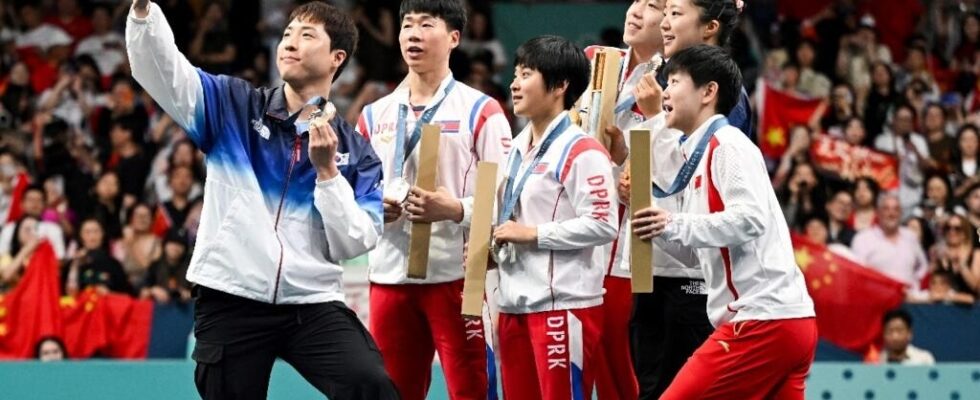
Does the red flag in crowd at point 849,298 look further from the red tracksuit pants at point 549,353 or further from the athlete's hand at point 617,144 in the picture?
the red tracksuit pants at point 549,353

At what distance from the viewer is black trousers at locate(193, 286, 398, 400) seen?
5.88 m

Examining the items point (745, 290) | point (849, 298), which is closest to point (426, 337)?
point (745, 290)

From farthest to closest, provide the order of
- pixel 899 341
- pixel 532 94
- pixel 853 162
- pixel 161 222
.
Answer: pixel 853 162 < pixel 161 222 < pixel 899 341 < pixel 532 94

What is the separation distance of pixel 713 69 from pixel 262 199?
1.74 m

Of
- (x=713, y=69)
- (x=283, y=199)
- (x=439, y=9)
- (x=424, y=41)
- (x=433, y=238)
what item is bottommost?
(x=433, y=238)

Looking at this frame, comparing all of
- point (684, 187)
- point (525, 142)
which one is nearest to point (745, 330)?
point (684, 187)

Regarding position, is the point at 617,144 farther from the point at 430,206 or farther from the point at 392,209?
the point at 392,209

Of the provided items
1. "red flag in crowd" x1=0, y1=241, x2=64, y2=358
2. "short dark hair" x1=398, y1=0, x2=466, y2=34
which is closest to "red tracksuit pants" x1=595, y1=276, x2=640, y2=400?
"short dark hair" x1=398, y1=0, x2=466, y2=34

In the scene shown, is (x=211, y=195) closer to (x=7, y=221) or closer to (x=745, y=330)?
(x=745, y=330)

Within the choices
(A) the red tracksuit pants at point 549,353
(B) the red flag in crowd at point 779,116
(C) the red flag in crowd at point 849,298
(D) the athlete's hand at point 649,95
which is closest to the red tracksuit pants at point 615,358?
(A) the red tracksuit pants at point 549,353

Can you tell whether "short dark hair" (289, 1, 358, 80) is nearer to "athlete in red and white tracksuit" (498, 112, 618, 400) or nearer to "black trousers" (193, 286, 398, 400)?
"athlete in red and white tracksuit" (498, 112, 618, 400)

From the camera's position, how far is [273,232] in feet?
19.4

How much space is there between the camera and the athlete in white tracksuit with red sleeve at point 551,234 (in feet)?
20.8

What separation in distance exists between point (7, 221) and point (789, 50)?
702 cm
